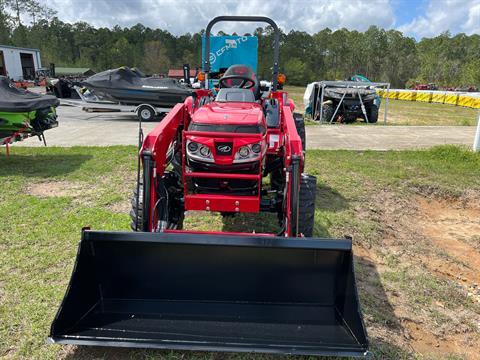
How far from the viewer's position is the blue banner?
1038 centimetres

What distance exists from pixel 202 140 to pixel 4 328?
6.32 feet

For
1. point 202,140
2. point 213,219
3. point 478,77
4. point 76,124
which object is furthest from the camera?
point 478,77

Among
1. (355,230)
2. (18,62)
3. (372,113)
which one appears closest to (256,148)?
(355,230)

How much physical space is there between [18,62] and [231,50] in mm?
29627

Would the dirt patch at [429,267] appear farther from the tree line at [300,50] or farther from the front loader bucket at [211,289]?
the tree line at [300,50]

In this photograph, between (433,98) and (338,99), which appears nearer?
(338,99)

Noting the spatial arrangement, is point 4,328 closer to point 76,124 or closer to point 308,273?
point 308,273

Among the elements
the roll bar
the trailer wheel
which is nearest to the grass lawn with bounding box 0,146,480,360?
the roll bar

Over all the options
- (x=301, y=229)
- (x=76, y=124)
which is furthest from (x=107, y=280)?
(x=76, y=124)

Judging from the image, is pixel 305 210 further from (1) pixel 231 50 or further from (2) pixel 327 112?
(2) pixel 327 112

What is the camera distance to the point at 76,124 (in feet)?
38.2

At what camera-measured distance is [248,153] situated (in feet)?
10.7

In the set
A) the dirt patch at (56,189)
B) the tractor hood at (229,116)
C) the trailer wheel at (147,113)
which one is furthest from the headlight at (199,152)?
the trailer wheel at (147,113)

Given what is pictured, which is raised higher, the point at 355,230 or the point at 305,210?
the point at 305,210
